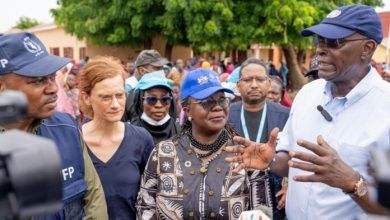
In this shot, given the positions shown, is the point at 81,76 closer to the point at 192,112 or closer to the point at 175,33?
the point at 192,112

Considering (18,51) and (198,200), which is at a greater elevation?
(18,51)

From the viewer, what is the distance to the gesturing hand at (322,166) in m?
2.00

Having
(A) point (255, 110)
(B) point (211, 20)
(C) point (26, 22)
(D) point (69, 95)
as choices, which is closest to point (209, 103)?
(A) point (255, 110)

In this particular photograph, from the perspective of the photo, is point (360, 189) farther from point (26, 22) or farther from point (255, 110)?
point (26, 22)

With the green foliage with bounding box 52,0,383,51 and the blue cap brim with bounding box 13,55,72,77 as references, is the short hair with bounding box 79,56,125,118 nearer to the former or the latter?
the blue cap brim with bounding box 13,55,72,77

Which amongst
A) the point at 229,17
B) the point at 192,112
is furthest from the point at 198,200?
the point at 229,17

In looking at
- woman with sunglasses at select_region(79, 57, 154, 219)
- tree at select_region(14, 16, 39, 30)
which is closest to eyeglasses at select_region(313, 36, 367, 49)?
woman with sunglasses at select_region(79, 57, 154, 219)

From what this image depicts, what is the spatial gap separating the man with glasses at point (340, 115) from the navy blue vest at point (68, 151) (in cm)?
78

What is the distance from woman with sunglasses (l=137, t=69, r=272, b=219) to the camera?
2455 mm

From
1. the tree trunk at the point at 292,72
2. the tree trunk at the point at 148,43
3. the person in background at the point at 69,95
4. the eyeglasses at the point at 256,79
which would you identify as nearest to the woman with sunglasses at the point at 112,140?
the eyeglasses at the point at 256,79

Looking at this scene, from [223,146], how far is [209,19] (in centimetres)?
1274

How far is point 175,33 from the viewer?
16312mm

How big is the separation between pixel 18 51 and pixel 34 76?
14cm

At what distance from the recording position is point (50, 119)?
2.39m
